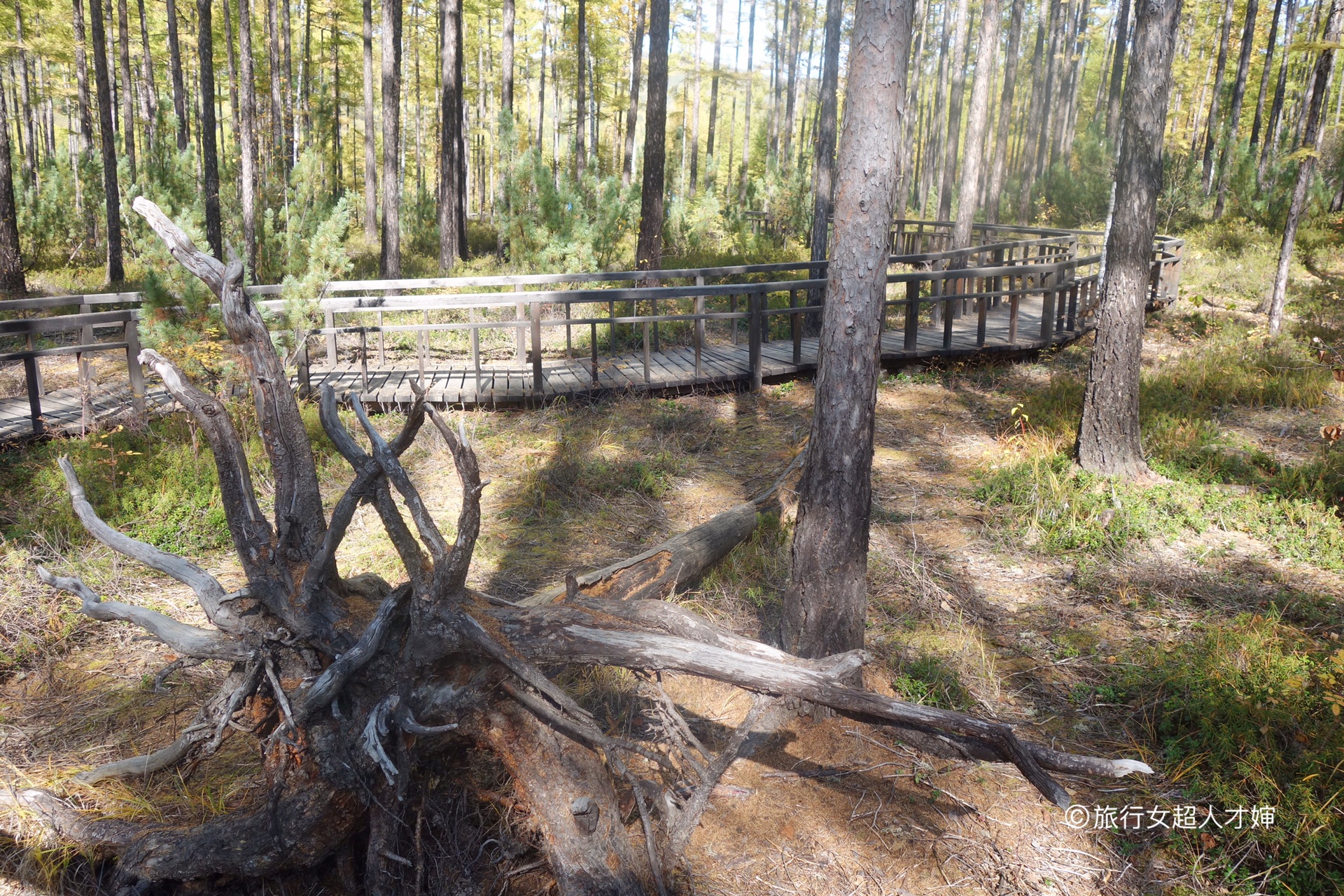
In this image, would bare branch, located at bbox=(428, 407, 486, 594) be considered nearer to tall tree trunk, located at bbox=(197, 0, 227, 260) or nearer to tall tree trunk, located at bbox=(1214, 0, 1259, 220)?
tall tree trunk, located at bbox=(197, 0, 227, 260)

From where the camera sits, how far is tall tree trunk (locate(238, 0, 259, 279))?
13.3 meters

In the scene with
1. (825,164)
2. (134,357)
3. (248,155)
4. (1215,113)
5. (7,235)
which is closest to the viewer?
(134,357)

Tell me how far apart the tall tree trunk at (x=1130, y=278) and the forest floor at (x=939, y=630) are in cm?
41

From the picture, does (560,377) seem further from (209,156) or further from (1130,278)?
(209,156)

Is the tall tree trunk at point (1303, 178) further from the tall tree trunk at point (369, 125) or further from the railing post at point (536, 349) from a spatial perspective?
the tall tree trunk at point (369, 125)

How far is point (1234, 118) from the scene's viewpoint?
2652cm

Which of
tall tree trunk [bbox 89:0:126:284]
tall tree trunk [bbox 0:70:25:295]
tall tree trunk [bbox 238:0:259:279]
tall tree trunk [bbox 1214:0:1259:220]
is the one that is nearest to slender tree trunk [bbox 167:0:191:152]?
tall tree trunk [bbox 89:0:126:284]

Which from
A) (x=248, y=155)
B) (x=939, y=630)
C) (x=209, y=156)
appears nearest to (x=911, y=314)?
(x=939, y=630)

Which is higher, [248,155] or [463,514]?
[248,155]

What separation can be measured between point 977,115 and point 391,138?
11.6 metres

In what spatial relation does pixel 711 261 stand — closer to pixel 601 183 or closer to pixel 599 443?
pixel 601 183

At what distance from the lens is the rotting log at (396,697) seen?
325cm

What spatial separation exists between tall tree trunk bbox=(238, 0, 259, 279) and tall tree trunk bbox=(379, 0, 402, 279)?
2.46 meters

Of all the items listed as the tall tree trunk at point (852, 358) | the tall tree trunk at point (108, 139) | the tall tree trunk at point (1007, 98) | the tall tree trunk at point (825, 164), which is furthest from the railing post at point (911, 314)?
the tall tree trunk at point (1007, 98)
